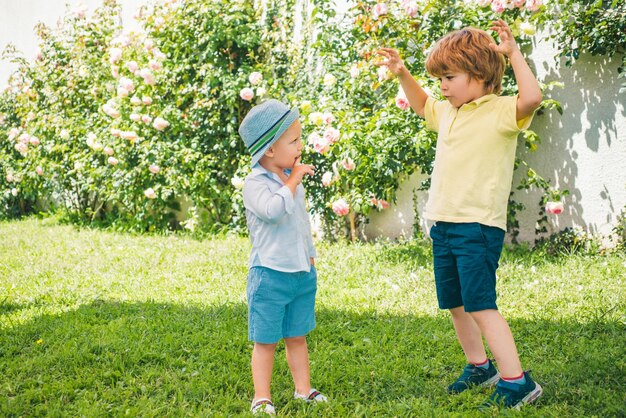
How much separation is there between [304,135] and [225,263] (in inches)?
51.4

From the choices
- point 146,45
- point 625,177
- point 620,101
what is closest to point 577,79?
point 620,101

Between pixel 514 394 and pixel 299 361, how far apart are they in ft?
2.71

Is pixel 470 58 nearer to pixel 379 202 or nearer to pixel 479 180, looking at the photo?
pixel 479 180

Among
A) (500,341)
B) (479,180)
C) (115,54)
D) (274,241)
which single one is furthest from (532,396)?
(115,54)

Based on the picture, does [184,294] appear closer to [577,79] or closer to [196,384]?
[196,384]

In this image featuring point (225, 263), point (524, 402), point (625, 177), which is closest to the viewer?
point (524, 402)

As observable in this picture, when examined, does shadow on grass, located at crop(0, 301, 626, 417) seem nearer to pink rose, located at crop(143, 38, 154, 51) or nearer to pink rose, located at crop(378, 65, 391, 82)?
pink rose, located at crop(378, 65, 391, 82)

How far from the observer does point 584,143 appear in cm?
Answer: 457

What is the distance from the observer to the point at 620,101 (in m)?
4.38

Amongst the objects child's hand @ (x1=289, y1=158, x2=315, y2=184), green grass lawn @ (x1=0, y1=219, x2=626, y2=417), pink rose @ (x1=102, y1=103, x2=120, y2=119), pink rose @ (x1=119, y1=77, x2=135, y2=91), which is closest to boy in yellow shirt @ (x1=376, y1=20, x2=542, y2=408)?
green grass lawn @ (x1=0, y1=219, x2=626, y2=417)

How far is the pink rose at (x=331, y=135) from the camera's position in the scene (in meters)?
4.64

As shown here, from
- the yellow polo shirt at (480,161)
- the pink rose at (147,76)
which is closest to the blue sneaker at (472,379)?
the yellow polo shirt at (480,161)

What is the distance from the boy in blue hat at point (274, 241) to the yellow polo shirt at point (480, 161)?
563 mm

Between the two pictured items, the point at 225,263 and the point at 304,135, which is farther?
the point at 304,135
